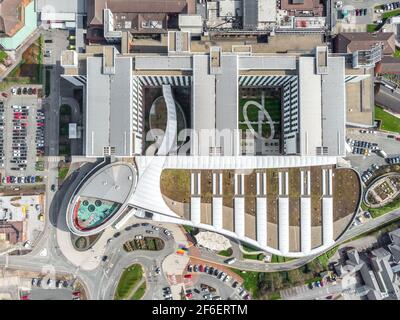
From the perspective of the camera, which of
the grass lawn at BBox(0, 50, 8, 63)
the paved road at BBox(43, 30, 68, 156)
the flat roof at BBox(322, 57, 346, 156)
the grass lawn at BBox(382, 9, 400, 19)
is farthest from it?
the grass lawn at BBox(382, 9, 400, 19)

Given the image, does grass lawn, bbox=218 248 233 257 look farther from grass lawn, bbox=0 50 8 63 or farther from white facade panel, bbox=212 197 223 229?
grass lawn, bbox=0 50 8 63

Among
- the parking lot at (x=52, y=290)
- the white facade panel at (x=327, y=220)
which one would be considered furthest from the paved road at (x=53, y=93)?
the white facade panel at (x=327, y=220)

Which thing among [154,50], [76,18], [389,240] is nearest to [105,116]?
[154,50]

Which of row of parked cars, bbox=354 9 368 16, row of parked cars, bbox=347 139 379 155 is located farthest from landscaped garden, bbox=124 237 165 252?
row of parked cars, bbox=354 9 368 16

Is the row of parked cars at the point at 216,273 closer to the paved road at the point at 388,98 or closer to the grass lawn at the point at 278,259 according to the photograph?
the grass lawn at the point at 278,259

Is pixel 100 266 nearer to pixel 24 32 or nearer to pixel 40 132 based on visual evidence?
pixel 40 132

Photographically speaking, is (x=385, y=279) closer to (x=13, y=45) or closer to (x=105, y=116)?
(x=105, y=116)

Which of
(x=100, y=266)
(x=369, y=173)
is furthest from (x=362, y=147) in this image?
(x=100, y=266)
